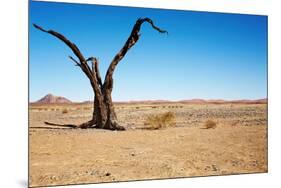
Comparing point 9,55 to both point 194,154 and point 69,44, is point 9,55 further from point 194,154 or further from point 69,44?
point 194,154

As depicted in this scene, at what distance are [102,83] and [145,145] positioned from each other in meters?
0.90

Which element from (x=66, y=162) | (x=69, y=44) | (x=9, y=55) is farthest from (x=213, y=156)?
(x=9, y=55)

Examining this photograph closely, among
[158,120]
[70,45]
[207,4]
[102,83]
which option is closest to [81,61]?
[70,45]

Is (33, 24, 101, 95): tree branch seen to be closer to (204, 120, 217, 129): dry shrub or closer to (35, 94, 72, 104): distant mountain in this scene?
(35, 94, 72, 104): distant mountain

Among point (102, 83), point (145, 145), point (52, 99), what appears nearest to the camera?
point (52, 99)

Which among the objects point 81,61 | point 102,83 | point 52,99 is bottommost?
point 52,99

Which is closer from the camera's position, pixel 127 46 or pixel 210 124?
pixel 127 46

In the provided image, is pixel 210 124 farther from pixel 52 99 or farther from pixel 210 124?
pixel 52 99

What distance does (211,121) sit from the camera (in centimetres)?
604

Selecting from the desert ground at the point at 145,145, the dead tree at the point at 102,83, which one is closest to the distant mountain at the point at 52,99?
the desert ground at the point at 145,145

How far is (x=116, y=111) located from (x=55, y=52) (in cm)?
98

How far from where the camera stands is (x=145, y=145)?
5711 mm

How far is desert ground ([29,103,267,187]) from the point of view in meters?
5.32

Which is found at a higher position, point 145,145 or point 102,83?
point 102,83
